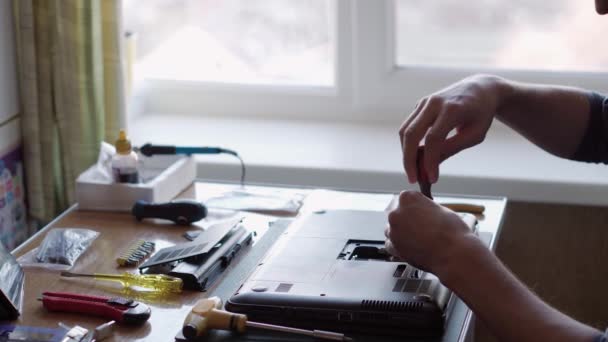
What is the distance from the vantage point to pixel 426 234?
1.30 meters

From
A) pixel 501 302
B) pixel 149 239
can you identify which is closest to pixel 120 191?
pixel 149 239

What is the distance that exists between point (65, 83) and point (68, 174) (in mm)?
192

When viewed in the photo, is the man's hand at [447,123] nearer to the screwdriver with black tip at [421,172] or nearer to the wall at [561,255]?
the screwdriver with black tip at [421,172]

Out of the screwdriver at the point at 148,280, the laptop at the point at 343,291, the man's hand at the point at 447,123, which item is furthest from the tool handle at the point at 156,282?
the man's hand at the point at 447,123

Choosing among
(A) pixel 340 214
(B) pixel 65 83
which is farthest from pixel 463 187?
(B) pixel 65 83

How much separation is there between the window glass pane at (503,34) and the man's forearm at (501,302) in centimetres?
121

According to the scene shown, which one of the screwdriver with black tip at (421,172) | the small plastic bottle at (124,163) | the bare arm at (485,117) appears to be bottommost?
the small plastic bottle at (124,163)

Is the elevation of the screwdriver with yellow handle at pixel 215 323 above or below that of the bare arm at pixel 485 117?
below

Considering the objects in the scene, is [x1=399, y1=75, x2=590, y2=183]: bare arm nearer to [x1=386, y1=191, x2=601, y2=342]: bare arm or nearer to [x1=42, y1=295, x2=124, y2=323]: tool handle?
[x1=386, y1=191, x2=601, y2=342]: bare arm

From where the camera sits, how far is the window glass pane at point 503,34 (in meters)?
2.34

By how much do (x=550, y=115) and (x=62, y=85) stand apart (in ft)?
3.25

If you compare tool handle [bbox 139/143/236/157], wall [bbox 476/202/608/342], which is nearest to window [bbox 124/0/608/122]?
wall [bbox 476/202/608/342]

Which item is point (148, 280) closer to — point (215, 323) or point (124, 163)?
point (215, 323)

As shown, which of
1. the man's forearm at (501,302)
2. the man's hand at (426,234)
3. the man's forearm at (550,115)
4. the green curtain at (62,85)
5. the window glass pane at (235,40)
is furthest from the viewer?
the window glass pane at (235,40)
